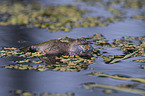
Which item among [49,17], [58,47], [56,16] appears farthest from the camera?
[56,16]

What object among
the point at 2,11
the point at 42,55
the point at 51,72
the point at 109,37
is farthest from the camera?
the point at 2,11

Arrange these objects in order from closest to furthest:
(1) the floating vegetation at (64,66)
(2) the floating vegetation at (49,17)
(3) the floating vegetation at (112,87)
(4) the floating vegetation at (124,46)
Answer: (3) the floating vegetation at (112,87)
(1) the floating vegetation at (64,66)
(4) the floating vegetation at (124,46)
(2) the floating vegetation at (49,17)

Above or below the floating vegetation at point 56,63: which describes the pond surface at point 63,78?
below

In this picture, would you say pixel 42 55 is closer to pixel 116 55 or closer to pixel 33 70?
pixel 33 70

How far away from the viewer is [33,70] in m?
5.31

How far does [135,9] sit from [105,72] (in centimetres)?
737

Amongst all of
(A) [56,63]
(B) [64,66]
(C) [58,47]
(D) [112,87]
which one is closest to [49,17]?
(C) [58,47]

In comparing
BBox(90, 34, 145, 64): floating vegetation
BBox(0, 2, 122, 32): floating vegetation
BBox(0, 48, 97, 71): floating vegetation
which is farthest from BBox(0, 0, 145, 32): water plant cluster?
BBox(0, 48, 97, 71): floating vegetation

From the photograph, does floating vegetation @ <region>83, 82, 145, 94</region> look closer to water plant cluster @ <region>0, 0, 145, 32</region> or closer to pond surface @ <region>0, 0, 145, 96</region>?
pond surface @ <region>0, 0, 145, 96</region>

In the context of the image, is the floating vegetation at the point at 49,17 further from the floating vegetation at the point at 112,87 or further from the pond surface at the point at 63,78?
the floating vegetation at the point at 112,87

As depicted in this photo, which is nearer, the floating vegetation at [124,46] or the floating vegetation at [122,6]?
the floating vegetation at [124,46]

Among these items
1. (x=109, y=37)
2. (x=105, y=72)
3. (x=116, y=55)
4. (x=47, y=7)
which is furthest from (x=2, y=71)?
(x=47, y=7)

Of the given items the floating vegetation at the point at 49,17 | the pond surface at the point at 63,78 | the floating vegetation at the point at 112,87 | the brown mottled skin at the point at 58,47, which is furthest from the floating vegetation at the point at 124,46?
the floating vegetation at the point at 49,17

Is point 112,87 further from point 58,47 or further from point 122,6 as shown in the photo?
point 122,6
